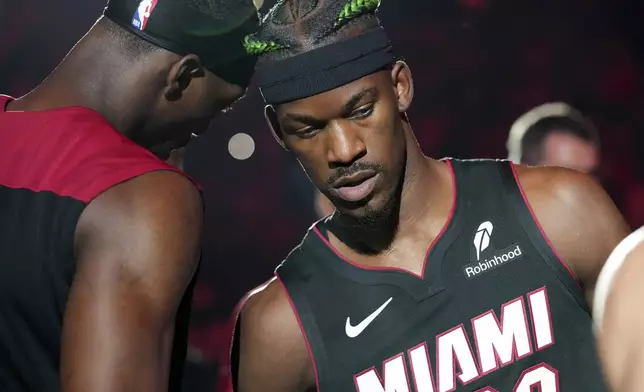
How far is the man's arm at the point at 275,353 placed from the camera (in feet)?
5.26

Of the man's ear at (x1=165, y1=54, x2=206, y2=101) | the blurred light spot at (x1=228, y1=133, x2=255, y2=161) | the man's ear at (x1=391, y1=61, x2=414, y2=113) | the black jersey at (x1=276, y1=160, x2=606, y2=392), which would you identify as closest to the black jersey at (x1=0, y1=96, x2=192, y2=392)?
the man's ear at (x1=165, y1=54, x2=206, y2=101)

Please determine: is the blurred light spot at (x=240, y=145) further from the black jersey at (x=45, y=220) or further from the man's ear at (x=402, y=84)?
the black jersey at (x=45, y=220)

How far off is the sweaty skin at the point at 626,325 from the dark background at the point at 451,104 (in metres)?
1.89

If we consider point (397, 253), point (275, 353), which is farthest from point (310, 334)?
point (397, 253)

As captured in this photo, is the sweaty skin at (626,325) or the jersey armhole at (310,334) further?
the jersey armhole at (310,334)

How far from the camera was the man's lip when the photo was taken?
1440 mm

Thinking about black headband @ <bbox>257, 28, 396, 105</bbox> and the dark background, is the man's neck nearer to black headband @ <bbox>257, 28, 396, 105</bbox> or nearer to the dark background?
black headband @ <bbox>257, 28, 396, 105</bbox>

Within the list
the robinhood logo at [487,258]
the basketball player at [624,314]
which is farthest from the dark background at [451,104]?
the basketball player at [624,314]

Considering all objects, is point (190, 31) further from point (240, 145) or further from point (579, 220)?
point (240, 145)

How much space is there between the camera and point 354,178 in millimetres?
1440

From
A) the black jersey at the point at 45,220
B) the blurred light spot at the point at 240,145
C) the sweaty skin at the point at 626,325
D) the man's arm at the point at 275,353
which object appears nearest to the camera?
the sweaty skin at the point at 626,325

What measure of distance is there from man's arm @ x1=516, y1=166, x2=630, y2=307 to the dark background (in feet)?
3.53

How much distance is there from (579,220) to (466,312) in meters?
0.29

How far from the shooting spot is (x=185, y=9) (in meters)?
1.49
